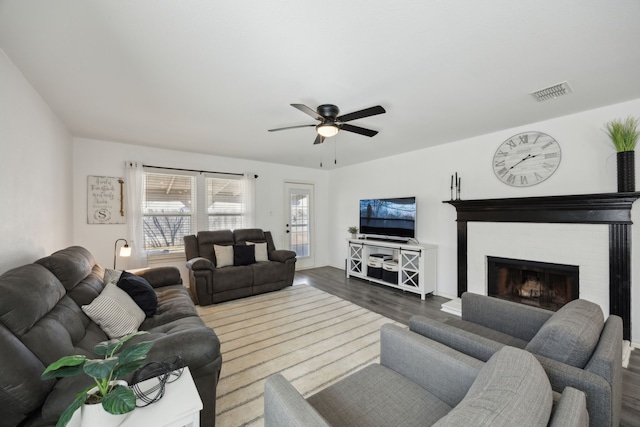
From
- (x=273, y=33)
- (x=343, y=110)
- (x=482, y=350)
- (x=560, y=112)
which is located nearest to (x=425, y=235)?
(x=560, y=112)

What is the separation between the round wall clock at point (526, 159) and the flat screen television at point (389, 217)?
130cm

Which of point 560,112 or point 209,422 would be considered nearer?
point 209,422

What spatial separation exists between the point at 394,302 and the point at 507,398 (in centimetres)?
313

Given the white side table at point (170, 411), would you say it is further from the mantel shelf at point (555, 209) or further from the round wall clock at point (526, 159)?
the round wall clock at point (526, 159)

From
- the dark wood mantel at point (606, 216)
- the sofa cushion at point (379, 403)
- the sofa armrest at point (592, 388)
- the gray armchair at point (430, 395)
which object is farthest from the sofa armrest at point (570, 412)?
the dark wood mantel at point (606, 216)

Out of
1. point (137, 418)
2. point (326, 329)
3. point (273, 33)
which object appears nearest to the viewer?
point (137, 418)

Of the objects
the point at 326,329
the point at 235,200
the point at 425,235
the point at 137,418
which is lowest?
the point at 326,329

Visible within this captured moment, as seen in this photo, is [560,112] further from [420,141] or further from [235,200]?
[235,200]

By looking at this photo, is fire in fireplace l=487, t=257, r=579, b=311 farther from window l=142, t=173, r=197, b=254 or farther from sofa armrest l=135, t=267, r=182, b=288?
window l=142, t=173, r=197, b=254

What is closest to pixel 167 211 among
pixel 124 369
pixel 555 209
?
pixel 124 369

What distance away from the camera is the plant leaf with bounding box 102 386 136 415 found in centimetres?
86

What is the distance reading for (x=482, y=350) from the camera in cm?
133

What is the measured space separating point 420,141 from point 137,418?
4.12 meters

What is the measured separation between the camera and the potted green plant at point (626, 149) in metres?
2.43
